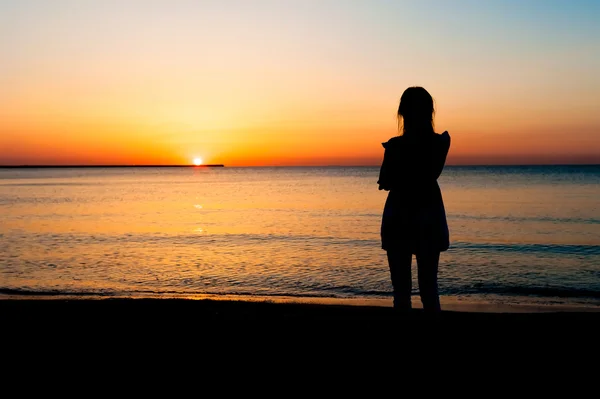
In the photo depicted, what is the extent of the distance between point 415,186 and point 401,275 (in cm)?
75

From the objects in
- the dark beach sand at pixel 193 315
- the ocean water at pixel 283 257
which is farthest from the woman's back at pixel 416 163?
the ocean water at pixel 283 257

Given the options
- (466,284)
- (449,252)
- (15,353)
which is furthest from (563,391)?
(449,252)

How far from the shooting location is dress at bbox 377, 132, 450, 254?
14.1 ft

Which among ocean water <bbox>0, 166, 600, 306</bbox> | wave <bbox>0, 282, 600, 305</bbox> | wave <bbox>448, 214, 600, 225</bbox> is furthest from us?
wave <bbox>448, 214, 600, 225</bbox>

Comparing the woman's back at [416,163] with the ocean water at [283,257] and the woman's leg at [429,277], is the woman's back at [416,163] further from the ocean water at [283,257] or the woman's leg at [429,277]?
the ocean water at [283,257]

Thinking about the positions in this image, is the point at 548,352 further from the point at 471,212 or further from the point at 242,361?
the point at 471,212

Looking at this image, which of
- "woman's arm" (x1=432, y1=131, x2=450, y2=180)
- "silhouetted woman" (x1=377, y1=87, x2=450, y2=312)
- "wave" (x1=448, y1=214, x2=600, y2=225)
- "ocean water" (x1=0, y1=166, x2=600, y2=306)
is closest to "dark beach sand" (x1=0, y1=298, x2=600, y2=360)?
"silhouetted woman" (x1=377, y1=87, x2=450, y2=312)

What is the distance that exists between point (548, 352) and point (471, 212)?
26.0 m

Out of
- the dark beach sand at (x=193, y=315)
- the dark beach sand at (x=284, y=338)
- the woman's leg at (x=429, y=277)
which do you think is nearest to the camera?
the woman's leg at (x=429, y=277)

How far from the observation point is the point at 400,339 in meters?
5.21

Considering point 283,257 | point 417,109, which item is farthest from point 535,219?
point 417,109

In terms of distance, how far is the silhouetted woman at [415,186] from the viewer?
14.1 feet

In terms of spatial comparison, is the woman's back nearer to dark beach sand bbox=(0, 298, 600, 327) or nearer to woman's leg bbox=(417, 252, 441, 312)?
woman's leg bbox=(417, 252, 441, 312)

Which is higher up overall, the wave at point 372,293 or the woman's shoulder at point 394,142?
the woman's shoulder at point 394,142
